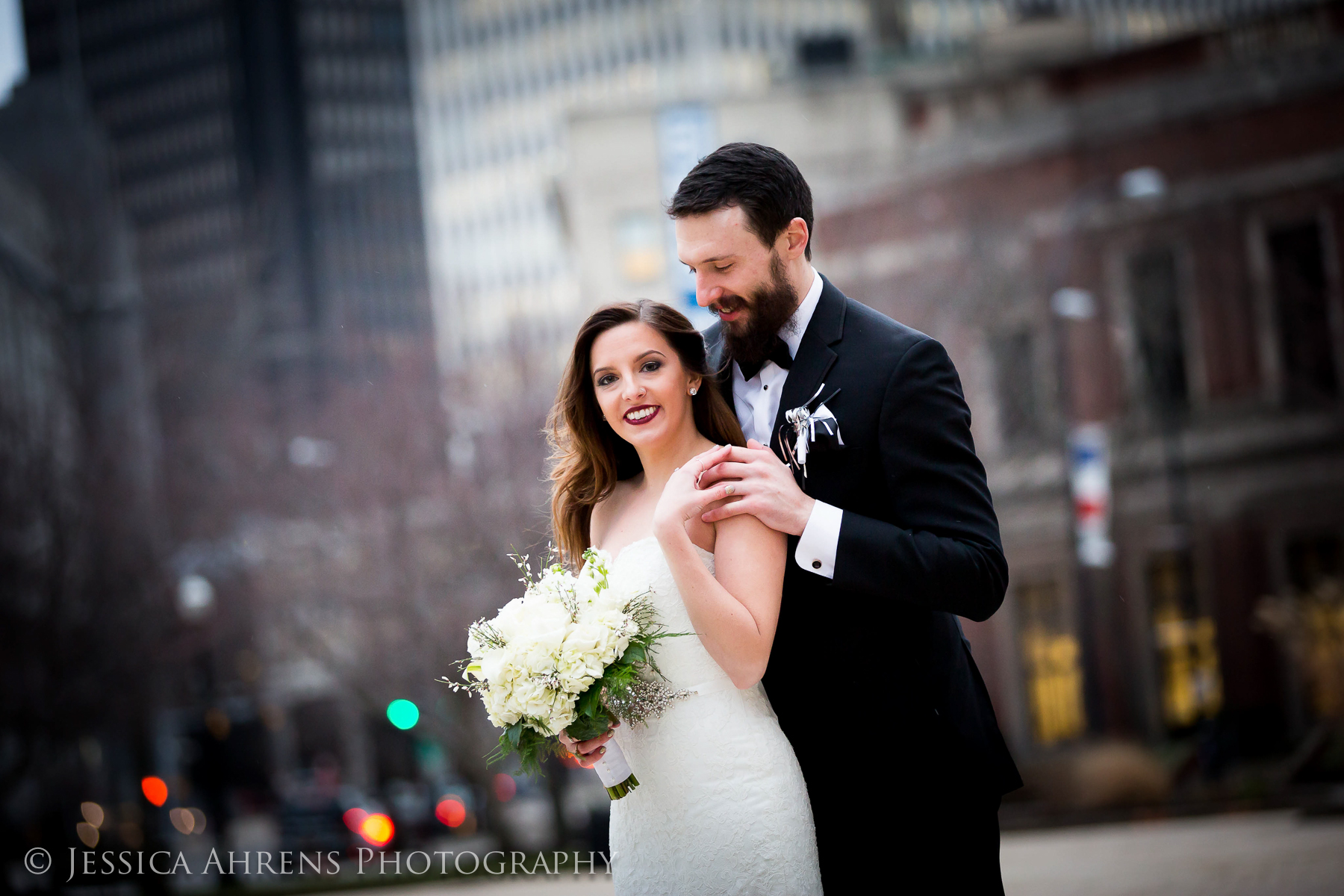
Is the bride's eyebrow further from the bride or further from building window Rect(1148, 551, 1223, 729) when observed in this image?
building window Rect(1148, 551, 1223, 729)

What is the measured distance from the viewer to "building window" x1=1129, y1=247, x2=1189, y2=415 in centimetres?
2716

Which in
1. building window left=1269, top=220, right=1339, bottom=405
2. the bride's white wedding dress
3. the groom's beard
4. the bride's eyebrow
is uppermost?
building window left=1269, top=220, right=1339, bottom=405

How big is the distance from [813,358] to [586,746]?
132 cm

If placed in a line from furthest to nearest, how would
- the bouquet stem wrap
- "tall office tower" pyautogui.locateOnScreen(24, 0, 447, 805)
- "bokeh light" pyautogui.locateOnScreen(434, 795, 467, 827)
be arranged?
"bokeh light" pyautogui.locateOnScreen(434, 795, 467, 827) < "tall office tower" pyautogui.locateOnScreen(24, 0, 447, 805) < the bouquet stem wrap

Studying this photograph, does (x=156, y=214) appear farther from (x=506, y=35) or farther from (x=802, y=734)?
(x=802, y=734)

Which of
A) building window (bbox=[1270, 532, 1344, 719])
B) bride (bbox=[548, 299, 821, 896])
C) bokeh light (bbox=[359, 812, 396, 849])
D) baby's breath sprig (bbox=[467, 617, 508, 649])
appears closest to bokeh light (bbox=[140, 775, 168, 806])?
bokeh light (bbox=[359, 812, 396, 849])

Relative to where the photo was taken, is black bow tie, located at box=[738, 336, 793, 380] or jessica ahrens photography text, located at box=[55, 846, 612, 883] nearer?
black bow tie, located at box=[738, 336, 793, 380]

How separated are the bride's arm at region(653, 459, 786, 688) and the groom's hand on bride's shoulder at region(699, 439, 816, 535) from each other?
0.19ft

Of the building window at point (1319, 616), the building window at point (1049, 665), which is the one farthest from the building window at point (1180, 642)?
the building window at point (1319, 616)

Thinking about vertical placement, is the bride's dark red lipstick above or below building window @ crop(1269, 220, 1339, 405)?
below

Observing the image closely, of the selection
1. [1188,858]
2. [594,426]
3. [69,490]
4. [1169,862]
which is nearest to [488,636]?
[594,426]

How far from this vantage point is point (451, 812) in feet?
108

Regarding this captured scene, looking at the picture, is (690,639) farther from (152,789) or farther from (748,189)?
(152,789)

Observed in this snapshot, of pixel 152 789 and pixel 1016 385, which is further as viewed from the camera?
pixel 1016 385
